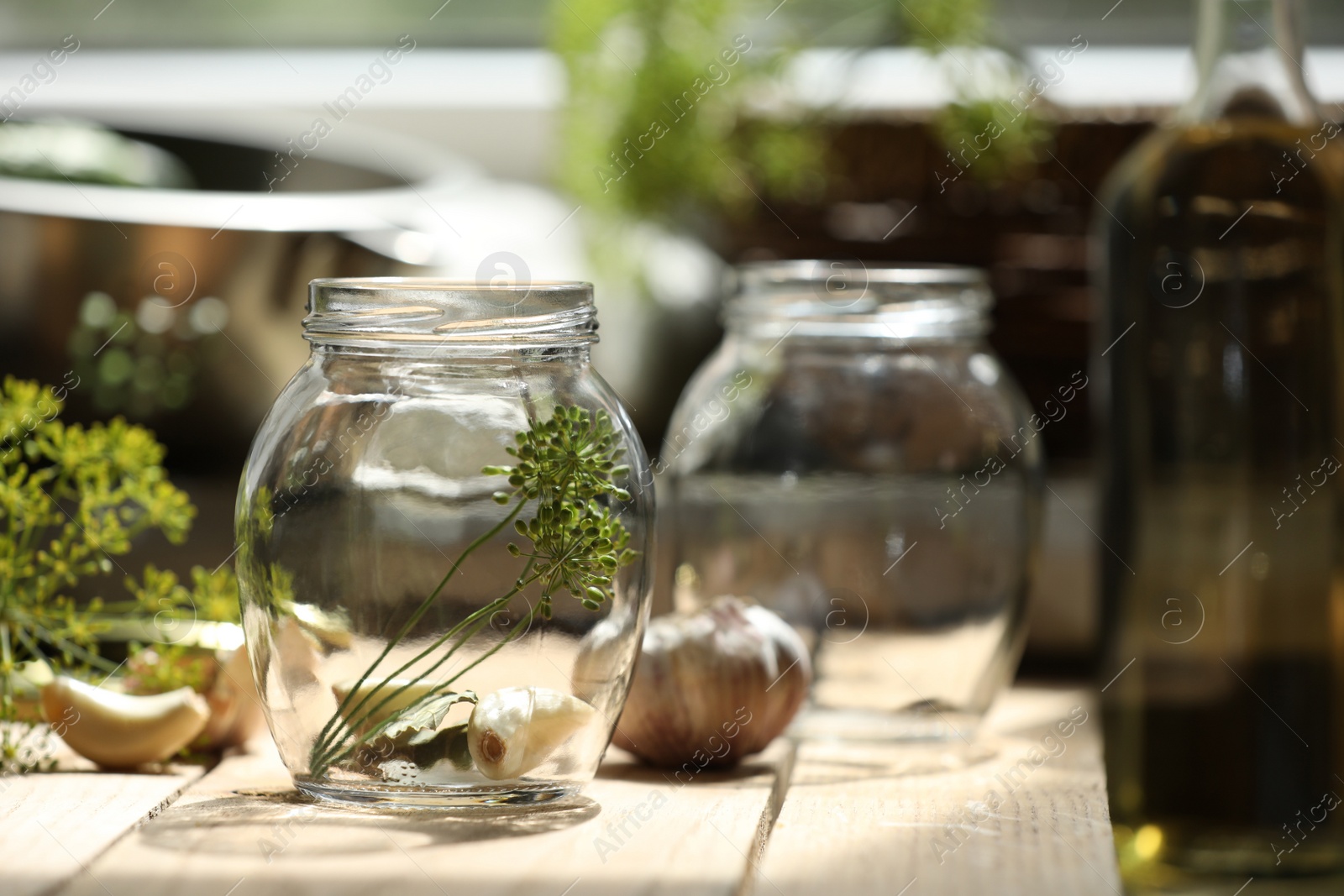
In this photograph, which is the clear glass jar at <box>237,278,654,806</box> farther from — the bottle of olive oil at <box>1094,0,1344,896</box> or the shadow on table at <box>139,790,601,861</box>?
the bottle of olive oil at <box>1094,0,1344,896</box>

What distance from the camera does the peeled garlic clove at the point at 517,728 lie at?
42 cm

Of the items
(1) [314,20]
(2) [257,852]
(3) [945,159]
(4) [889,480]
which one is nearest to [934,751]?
(4) [889,480]

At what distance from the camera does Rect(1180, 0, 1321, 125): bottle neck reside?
650 millimetres

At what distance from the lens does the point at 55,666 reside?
20.5 inches

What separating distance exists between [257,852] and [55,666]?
0.17 metres

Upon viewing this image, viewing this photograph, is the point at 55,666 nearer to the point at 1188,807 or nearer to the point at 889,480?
the point at 889,480

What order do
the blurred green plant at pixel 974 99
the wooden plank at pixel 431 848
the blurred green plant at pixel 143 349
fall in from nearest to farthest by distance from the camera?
1. the wooden plank at pixel 431 848
2. the blurred green plant at pixel 143 349
3. the blurred green plant at pixel 974 99

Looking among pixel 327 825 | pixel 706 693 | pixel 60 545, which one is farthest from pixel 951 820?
pixel 60 545

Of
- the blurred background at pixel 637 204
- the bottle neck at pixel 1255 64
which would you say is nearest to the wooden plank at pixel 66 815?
the blurred background at pixel 637 204

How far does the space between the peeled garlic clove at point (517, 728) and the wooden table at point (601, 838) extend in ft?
0.06

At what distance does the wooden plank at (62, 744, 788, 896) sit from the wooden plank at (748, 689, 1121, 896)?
20mm

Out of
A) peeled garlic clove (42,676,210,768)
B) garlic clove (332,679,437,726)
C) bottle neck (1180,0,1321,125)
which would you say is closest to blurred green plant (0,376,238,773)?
peeled garlic clove (42,676,210,768)

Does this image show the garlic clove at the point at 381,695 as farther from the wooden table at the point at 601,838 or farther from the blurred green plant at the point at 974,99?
the blurred green plant at the point at 974,99

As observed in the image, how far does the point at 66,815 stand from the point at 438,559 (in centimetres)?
14
